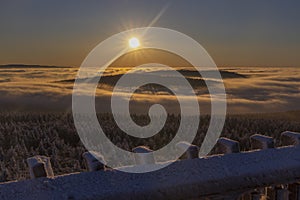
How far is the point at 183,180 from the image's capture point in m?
1.93

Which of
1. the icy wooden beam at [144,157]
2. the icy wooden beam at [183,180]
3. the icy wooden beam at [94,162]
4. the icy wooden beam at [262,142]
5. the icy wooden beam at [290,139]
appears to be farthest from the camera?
the icy wooden beam at [290,139]

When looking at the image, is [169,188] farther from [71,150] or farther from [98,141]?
[98,141]

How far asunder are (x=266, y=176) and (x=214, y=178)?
37 centimetres

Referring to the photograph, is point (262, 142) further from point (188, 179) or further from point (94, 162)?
point (94, 162)

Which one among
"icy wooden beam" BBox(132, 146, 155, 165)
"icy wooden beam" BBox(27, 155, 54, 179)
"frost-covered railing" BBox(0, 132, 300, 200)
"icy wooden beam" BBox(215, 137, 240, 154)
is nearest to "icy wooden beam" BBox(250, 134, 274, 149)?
"frost-covered railing" BBox(0, 132, 300, 200)

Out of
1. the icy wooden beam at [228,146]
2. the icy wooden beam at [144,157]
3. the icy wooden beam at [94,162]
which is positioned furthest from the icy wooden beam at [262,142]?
the icy wooden beam at [94,162]

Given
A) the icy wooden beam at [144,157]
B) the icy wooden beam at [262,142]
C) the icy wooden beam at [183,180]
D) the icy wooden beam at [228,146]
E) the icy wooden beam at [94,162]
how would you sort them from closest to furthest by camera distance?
the icy wooden beam at [183,180], the icy wooden beam at [94,162], the icy wooden beam at [144,157], the icy wooden beam at [228,146], the icy wooden beam at [262,142]

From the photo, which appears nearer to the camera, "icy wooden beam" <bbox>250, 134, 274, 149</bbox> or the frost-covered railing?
the frost-covered railing

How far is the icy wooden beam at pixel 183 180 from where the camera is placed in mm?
1728

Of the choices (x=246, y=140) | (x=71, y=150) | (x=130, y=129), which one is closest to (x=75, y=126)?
(x=130, y=129)

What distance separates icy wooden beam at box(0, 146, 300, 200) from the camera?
1728 millimetres

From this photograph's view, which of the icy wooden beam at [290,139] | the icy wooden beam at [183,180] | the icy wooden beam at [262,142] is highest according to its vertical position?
the icy wooden beam at [290,139]

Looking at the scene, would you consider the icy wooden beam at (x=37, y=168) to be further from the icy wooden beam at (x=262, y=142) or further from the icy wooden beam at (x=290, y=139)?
the icy wooden beam at (x=290, y=139)

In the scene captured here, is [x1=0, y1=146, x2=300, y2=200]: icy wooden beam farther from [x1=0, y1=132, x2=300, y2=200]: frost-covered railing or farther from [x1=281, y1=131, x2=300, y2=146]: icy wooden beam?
[x1=281, y1=131, x2=300, y2=146]: icy wooden beam
